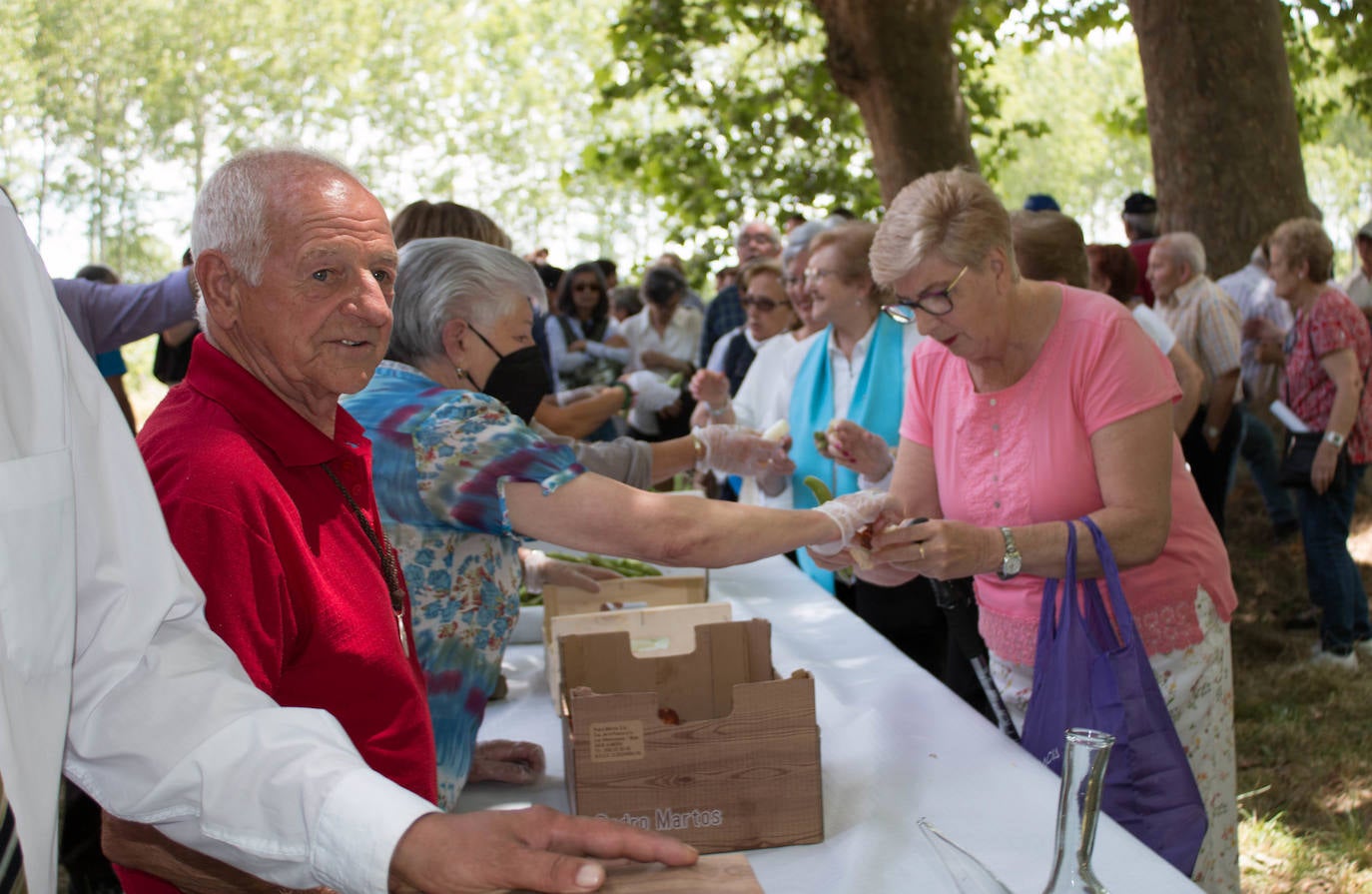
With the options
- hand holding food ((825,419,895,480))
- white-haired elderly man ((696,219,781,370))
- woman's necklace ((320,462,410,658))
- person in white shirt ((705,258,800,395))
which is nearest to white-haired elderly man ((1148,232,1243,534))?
person in white shirt ((705,258,800,395))

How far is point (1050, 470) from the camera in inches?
93.1

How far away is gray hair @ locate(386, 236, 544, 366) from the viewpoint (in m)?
2.06

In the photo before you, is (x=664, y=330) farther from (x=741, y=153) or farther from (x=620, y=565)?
(x=620, y=565)

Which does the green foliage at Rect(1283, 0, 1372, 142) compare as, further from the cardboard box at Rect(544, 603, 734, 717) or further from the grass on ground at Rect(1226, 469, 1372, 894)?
the cardboard box at Rect(544, 603, 734, 717)

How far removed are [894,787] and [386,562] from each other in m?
0.97

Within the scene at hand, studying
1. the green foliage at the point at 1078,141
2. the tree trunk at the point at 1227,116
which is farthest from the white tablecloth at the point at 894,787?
the green foliage at the point at 1078,141

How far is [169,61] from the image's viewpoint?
2461 centimetres

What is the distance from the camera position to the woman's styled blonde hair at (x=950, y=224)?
2.40 metres

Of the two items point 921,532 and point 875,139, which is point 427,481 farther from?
point 875,139

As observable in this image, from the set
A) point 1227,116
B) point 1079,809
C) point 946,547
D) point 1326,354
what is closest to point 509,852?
point 1079,809

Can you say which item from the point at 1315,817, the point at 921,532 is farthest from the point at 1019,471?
the point at 1315,817

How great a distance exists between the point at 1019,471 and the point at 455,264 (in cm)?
121

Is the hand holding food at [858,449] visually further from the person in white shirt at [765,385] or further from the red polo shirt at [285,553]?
the red polo shirt at [285,553]

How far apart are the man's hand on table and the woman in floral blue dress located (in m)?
Answer: 0.85
